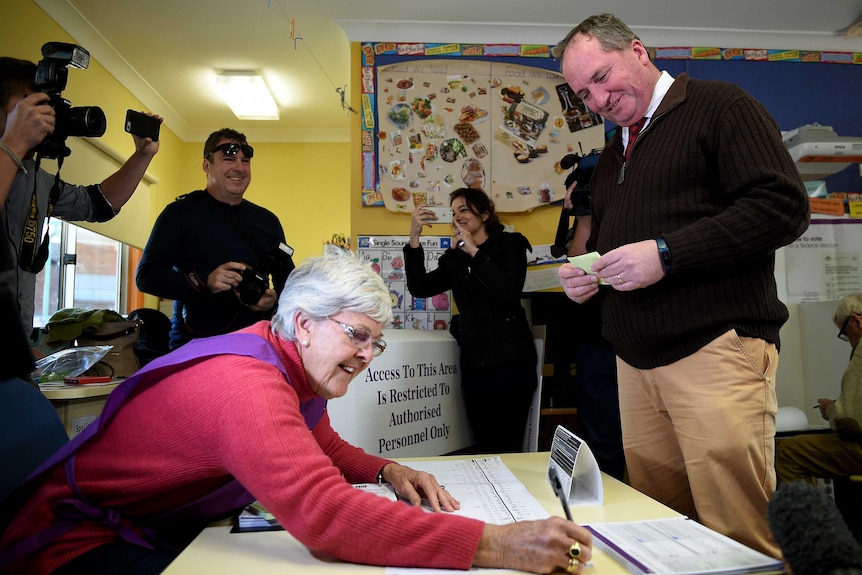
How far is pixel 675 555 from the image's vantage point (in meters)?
0.89

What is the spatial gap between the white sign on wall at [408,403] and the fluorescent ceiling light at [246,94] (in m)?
2.67

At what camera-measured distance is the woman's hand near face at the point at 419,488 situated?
1170 millimetres

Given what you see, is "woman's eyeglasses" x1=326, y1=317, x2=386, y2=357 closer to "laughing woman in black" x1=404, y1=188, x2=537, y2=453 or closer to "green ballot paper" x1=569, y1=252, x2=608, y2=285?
"green ballot paper" x1=569, y1=252, x2=608, y2=285

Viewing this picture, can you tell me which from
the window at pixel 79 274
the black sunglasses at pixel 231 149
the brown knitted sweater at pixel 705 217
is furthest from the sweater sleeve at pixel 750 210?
the window at pixel 79 274

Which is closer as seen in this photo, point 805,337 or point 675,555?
point 675,555

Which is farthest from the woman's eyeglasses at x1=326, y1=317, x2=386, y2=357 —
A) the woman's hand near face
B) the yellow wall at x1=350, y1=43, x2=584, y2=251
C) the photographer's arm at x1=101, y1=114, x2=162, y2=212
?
the yellow wall at x1=350, y1=43, x2=584, y2=251

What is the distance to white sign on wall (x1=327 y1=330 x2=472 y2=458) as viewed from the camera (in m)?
2.31

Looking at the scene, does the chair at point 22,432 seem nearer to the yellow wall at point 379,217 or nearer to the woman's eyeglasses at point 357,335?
the woman's eyeglasses at point 357,335

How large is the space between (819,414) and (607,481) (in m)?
2.74

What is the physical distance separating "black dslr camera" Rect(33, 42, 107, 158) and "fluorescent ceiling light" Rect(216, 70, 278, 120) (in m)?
2.67

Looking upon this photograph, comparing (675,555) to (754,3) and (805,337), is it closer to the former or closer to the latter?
(805,337)

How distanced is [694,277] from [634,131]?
435mm

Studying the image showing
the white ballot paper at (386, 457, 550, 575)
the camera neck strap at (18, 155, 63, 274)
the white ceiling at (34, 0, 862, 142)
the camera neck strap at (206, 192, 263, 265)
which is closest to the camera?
the white ballot paper at (386, 457, 550, 575)

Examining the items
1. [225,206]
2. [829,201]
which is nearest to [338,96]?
[225,206]
